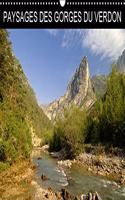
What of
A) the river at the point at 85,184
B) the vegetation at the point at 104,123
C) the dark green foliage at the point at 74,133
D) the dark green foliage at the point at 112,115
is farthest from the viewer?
the dark green foliage at the point at 74,133

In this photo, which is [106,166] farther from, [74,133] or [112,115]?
[74,133]

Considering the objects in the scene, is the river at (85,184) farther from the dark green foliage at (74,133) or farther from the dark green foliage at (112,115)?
the dark green foliage at (74,133)

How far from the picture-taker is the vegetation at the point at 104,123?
5028cm

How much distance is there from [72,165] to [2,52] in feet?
71.6

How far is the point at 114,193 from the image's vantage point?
31.0 meters

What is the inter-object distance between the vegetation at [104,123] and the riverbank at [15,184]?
16.2 meters

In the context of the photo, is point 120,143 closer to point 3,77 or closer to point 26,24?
point 3,77

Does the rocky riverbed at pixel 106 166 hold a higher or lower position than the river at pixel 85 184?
higher

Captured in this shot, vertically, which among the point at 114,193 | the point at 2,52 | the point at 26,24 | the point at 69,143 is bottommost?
the point at 114,193

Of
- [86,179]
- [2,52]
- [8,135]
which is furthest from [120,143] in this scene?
[2,52]

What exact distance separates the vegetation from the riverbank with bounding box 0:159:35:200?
1620 cm

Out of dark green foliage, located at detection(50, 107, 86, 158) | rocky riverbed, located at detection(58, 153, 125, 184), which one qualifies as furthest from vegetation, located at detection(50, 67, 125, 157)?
rocky riverbed, located at detection(58, 153, 125, 184)

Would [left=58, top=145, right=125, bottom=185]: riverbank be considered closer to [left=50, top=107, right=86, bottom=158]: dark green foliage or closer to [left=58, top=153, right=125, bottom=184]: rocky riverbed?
[left=58, top=153, right=125, bottom=184]: rocky riverbed

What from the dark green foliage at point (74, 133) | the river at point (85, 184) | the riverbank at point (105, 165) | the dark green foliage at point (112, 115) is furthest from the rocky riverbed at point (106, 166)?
the dark green foliage at point (74, 133)
